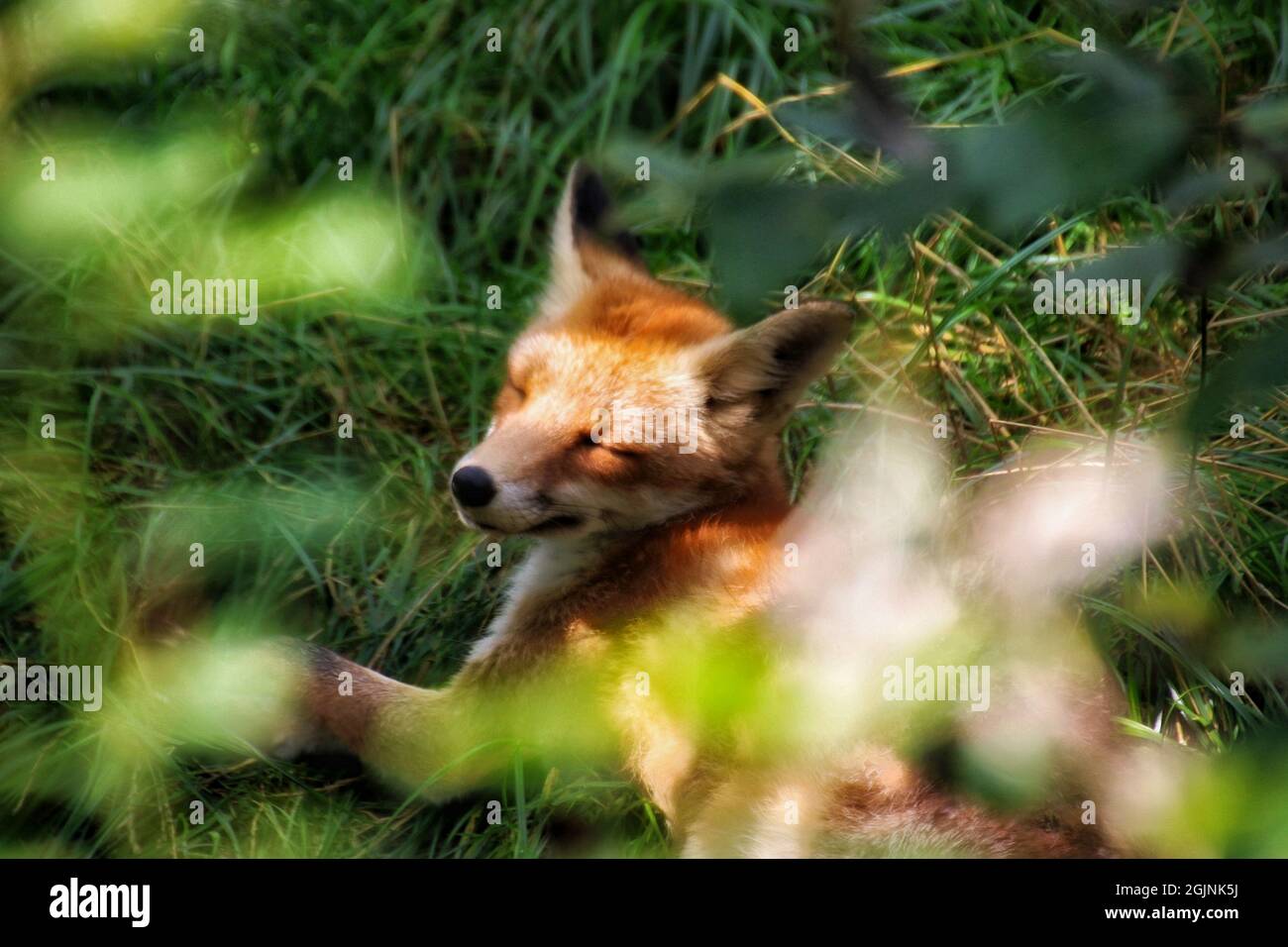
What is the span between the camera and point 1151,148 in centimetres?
170

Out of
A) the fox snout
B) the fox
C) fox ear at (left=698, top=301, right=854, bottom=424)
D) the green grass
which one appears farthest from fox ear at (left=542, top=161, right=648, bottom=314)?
the fox snout

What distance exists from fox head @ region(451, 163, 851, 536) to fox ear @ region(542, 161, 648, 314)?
239 millimetres

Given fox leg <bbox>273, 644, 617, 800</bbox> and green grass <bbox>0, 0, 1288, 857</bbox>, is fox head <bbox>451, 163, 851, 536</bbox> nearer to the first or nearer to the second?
fox leg <bbox>273, 644, 617, 800</bbox>

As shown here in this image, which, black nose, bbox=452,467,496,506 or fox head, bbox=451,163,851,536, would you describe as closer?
black nose, bbox=452,467,496,506

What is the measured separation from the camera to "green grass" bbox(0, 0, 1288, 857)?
418 centimetres

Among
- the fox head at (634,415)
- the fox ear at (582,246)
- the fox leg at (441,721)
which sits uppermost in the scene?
the fox ear at (582,246)

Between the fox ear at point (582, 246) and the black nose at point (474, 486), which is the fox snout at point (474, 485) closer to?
the black nose at point (474, 486)

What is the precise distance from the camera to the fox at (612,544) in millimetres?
3973

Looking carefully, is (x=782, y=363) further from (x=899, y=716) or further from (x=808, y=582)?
(x=899, y=716)

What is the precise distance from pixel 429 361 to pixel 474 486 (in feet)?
6.32

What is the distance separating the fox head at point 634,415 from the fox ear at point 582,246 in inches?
9.4

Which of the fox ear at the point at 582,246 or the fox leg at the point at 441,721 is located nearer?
the fox leg at the point at 441,721

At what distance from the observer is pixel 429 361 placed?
5.78m

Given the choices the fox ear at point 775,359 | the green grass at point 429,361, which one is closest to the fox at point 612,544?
the fox ear at point 775,359
